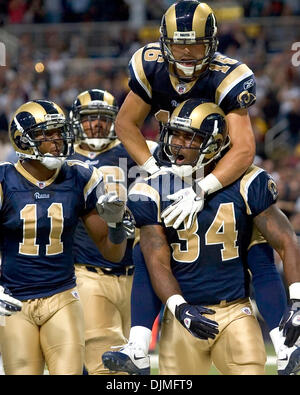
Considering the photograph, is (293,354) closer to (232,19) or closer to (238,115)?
(238,115)

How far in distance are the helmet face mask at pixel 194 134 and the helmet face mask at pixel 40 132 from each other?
0.66 m

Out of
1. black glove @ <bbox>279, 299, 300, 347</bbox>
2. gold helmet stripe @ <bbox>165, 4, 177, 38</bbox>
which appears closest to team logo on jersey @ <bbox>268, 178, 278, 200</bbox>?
black glove @ <bbox>279, 299, 300, 347</bbox>

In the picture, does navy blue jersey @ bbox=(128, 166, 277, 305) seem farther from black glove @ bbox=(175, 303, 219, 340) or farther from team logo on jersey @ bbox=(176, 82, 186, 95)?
team logo on jersey @ bbox=(176, 82, 186, 95)

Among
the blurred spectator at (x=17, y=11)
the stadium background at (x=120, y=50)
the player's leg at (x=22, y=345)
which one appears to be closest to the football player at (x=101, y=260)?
the player's leg at (x=22, y=345)

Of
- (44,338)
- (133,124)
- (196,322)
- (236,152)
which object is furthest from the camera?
(133,124)

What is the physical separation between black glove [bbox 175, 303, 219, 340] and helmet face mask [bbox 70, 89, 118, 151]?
2.10 metres

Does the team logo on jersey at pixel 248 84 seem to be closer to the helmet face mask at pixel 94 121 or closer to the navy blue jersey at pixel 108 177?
the navy blue jersey at pixel 108 177

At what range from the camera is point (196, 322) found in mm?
3627

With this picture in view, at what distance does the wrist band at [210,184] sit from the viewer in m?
3.94

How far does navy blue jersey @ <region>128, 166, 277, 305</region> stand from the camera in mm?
3900

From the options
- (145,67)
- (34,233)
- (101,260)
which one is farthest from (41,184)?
(101,260)

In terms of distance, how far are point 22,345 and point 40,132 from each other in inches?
42.6

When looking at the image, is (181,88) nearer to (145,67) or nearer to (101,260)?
(145,67)

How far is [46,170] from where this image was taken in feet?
14.6
